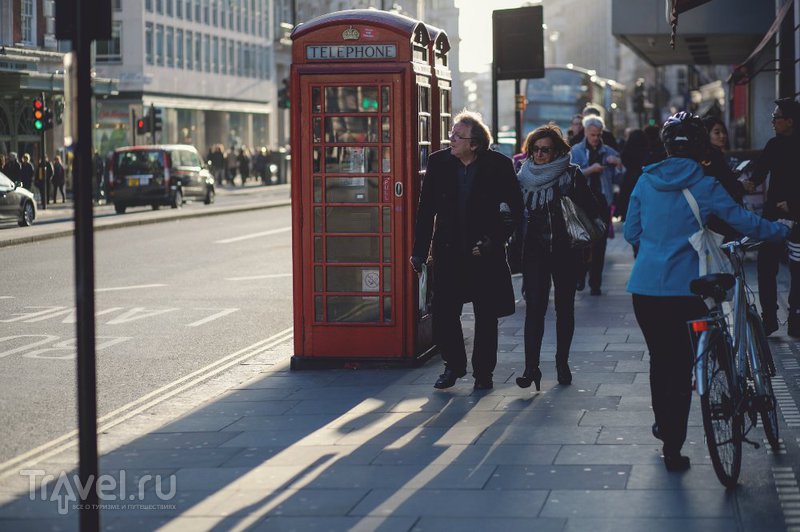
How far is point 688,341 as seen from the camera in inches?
277

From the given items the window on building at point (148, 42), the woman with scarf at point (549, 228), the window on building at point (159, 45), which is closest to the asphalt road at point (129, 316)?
the woman with scarf at point (549, 228)

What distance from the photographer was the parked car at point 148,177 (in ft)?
129

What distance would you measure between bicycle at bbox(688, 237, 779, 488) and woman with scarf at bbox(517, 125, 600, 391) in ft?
8.48

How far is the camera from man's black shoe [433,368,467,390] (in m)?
9.48

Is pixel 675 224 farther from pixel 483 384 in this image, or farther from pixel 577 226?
pixel 483 384

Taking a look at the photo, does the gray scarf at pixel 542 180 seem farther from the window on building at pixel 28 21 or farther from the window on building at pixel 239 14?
the window on building at pixel 239 14

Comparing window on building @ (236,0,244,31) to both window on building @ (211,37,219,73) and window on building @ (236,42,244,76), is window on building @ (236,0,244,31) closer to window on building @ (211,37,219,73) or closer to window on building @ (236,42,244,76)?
window on building @ (236,42,244,76)

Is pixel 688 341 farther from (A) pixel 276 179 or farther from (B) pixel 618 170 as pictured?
(A) pixel 276 179

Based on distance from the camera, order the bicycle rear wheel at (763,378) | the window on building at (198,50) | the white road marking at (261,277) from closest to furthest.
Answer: the bicycle rear wheel at (763,378) → the white road marking at (261,277) → the window on building at (198,50)

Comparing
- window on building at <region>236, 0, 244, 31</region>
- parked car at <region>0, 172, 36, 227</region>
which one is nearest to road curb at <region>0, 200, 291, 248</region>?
parked car at <region>0, 172, 36, 227</region>

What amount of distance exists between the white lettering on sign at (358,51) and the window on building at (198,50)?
6390 centimetres

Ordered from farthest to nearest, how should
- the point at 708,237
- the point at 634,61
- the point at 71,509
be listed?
the point at 634,61
the point at 708,237
the point at 71,509

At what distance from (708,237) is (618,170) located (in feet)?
31.3

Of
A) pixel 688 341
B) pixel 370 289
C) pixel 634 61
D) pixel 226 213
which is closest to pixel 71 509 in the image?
pixel 688 341
